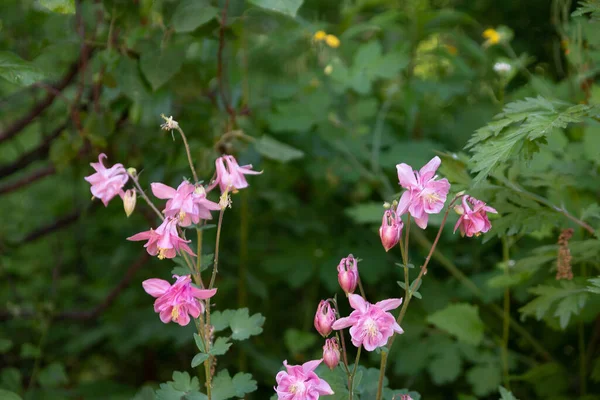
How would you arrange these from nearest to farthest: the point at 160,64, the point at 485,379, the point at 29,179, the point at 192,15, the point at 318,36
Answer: the point at 192,15, the point at 160,64, the point at 485,379, the point at 29,179, the point at 318,36

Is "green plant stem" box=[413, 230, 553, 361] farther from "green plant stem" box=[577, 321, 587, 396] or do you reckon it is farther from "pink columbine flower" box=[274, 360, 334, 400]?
"pink columbine flower" box=[274, 360, 334, 400]

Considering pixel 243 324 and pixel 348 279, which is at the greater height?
pixel 348 279

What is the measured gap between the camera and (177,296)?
87 cm

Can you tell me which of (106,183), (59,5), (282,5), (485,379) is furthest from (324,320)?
→ (485,379)

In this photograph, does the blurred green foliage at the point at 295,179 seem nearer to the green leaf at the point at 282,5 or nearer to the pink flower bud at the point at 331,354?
the green leaf at the point at 282,5

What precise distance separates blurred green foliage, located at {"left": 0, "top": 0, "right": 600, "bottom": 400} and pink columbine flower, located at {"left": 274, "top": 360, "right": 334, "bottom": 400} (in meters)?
0.16

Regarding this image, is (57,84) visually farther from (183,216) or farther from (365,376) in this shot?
(365,376)

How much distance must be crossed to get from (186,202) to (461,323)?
91cm

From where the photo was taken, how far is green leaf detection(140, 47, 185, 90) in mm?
1438

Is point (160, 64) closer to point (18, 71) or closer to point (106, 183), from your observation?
point (18, 71)

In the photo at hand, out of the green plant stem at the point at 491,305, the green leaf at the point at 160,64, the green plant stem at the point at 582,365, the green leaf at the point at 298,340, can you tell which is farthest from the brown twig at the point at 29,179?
the green plant stem at the point at 582,365

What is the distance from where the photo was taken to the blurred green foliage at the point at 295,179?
4.49ft

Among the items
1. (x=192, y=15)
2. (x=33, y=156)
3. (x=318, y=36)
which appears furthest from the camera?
(x=318, y=36)

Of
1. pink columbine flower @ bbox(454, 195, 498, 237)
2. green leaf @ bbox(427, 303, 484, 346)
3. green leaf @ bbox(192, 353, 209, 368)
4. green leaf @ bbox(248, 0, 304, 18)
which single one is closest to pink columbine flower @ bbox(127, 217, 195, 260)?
green leaf @ bbox(192, 353, 209, 368)
